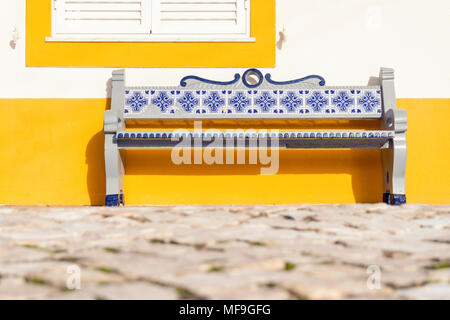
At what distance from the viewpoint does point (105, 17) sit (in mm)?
3943

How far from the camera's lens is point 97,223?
8.34 feet

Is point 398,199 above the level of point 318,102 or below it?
below

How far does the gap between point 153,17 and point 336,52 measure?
1.65 meters

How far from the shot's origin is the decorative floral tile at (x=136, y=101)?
3666 millimetres

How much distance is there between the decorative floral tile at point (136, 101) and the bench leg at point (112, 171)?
0.40 m

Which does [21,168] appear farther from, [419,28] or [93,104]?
[419,28]

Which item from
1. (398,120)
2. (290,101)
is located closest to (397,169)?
(398,120)

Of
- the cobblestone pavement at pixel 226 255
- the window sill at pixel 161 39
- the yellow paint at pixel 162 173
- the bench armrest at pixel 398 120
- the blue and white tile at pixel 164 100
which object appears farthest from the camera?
the window sill at pixel 161 39

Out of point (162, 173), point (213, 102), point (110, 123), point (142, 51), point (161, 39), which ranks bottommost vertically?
point (162, 173)

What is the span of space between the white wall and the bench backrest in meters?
0.21

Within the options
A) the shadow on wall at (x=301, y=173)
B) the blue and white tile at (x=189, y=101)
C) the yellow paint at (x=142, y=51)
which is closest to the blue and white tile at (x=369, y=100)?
the shadow on wall at (x=301, y=173)

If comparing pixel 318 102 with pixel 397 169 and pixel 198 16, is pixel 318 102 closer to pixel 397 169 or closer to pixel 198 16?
pixel 397 169

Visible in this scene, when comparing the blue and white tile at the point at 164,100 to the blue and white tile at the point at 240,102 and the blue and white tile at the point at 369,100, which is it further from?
the blue and white tile at the point at 369,100
